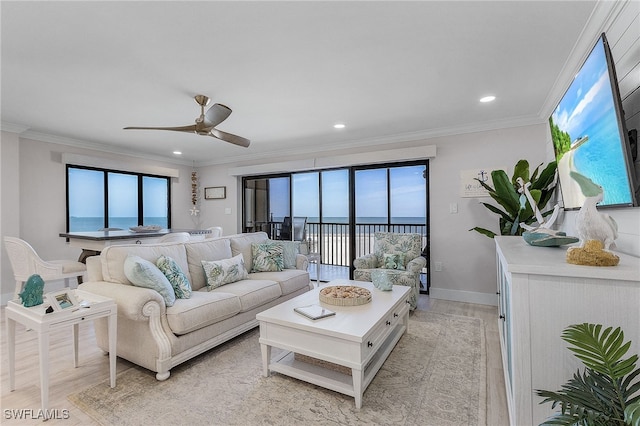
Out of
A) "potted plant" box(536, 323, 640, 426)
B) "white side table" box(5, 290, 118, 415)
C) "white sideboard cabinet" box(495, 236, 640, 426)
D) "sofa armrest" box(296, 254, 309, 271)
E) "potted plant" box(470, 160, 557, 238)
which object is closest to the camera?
"potted plant" box(536, 323, 640, 426)

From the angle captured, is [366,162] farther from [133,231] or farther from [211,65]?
[133,231]

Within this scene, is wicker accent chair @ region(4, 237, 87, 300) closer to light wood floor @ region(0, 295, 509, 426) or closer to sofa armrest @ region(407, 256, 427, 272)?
light wood floor @ region(0, 295, 509, 426)

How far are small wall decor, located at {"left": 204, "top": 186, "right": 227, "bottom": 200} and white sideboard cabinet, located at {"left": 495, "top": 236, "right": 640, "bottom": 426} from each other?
18.8 ft

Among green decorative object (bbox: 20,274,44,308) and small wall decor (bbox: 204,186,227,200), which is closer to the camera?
green decorative object (bbox: 20,274,44,308)

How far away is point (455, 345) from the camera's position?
2.65 m

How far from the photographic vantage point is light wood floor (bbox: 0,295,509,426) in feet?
5.75

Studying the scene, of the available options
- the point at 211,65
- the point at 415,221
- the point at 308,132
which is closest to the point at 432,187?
the point at 415,221

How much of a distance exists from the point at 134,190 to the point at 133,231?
1999 millimetres

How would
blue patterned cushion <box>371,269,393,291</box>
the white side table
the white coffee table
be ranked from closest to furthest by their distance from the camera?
the white side table
the white coffee table
blue patterned cushion <box>371,269,393,291</box>

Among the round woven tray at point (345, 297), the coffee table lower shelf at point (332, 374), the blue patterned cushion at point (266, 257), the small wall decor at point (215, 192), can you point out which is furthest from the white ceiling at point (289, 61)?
the small wall decor at point (215, 192)

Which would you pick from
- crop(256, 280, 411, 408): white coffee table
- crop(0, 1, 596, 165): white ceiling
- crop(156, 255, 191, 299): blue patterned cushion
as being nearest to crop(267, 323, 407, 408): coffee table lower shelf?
crop(256, 280, 411, 408): white coffee table

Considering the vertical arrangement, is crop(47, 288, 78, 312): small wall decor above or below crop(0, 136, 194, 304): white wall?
below

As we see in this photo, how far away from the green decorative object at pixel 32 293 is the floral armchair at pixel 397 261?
280 centimetres

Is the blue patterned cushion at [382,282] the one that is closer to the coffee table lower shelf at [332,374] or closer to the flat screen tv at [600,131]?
the coffee table lower shelf at [332,374]
